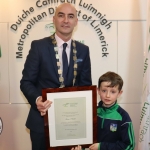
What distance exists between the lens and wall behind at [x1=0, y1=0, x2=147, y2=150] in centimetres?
253

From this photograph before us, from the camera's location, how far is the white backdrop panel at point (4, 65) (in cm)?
254

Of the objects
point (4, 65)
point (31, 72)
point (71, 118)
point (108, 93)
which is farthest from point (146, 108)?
point (4, 65)

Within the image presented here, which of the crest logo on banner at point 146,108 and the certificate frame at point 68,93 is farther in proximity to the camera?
the crest logo on banner at point 146,108

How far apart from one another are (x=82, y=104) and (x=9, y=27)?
4.39 ft

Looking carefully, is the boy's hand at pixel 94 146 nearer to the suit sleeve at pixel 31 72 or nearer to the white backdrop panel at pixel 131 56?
the suit sleeve at pixel 31 72

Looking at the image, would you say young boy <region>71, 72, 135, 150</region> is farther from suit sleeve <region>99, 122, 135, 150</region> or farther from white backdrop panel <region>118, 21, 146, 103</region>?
white backdrop panel <region>118, 21, 146, 103</region>

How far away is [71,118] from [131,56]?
4.05ft

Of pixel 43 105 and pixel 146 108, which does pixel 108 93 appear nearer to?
pixel 43 105

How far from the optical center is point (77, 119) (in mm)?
1651

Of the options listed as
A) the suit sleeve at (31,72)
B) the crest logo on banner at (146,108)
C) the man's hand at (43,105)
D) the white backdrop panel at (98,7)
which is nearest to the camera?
the man's hand at (43,105)

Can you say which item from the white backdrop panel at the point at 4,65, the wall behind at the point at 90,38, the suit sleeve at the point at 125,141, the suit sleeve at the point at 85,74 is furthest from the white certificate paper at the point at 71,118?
the white backdrop panel at the point at 4,65

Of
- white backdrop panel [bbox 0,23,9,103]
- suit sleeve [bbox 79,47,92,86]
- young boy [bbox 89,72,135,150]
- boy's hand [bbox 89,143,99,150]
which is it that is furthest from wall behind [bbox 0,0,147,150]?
boy's hand [bbox 89,143,99,150]

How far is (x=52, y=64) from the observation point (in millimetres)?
1759

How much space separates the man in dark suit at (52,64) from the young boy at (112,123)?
28 cm
